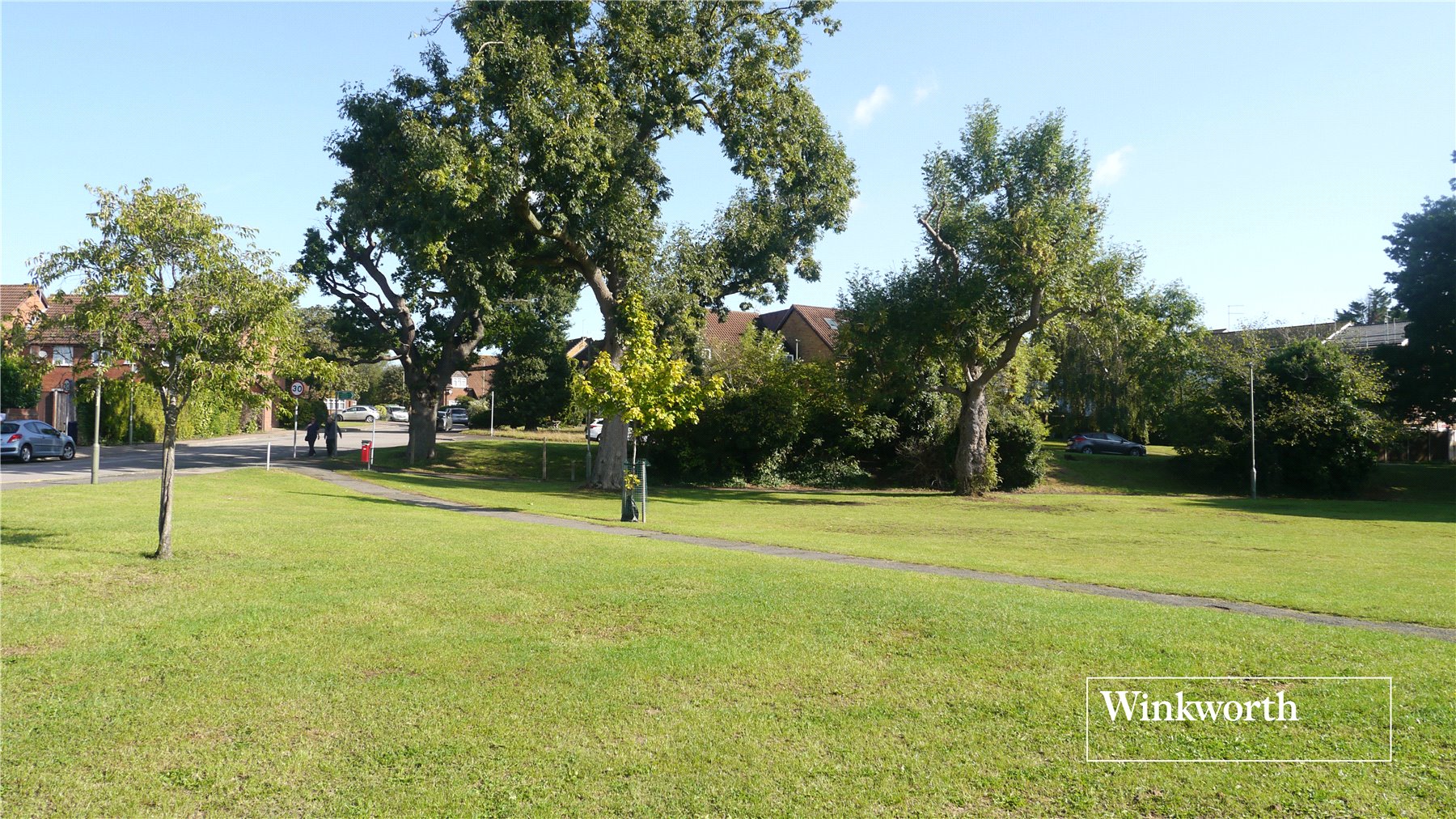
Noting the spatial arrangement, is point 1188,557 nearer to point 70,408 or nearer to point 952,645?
point 952,645

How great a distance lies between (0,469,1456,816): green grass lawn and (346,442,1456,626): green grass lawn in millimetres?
3432

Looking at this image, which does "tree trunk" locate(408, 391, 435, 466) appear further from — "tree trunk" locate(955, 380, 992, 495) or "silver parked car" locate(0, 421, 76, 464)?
"tree trunk" locate(955, 380, 992, 495)

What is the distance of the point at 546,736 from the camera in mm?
6066

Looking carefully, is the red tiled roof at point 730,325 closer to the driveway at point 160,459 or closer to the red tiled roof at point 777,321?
the red tiled roof at point 777,321

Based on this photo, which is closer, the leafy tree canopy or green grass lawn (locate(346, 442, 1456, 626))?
green grass lawn (locate(346, 442, 1456, 626))

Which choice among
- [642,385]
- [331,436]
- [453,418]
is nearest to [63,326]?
[642,385]

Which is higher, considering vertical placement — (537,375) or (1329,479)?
(537,375)

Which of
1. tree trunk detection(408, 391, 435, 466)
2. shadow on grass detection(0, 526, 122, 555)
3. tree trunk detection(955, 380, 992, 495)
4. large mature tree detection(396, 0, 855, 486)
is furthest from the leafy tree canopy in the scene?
tree trunk detection(408, 391, 435, 466)

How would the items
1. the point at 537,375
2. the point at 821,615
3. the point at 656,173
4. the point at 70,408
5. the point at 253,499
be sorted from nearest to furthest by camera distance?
1. the point at 821,615
2. the point at 253,499
3. the point at 656,173
4. the point at 70,408
5. the point at 537,375

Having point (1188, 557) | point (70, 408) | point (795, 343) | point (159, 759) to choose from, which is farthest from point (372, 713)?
point (795, 343)

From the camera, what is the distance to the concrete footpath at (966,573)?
32.2ft

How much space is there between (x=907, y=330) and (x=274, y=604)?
26.9 meters

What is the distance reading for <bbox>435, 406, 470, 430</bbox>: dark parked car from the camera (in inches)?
2606

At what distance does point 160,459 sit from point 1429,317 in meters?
57.7
